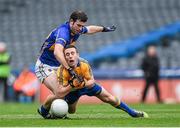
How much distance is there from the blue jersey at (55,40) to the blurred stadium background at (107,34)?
40.8ft

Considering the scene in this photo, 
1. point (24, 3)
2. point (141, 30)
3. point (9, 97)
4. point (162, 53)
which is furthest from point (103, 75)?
point (24, 3)

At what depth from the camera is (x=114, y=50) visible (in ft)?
95.8

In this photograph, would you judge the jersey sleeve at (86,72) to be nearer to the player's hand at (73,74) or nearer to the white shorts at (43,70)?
the player's hand at (73,74)

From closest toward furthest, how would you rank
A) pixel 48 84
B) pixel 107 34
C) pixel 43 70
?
1. pixel 48 84
2. pixel 43 70
3. pixel 107 34

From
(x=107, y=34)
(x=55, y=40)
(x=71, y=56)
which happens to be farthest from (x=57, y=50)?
(x=107, y=34)

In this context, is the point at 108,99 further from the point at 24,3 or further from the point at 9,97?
the point at 24,3

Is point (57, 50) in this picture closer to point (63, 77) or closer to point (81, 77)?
point (63, 77)

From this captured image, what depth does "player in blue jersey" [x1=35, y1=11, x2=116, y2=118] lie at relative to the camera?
11.7 metres

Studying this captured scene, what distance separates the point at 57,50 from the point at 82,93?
89 centimetres

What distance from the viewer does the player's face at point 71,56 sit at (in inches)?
452

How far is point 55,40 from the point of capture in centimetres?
1227

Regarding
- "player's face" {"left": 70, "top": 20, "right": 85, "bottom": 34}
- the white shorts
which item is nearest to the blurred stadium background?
the white shorts

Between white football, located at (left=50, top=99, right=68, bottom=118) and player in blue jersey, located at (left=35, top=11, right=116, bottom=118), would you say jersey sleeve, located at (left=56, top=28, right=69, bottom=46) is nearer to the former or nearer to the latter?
player in blue jersey, located at (left=35, top=11, right=116, bottom=118)

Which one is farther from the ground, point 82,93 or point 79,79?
point 79,79
